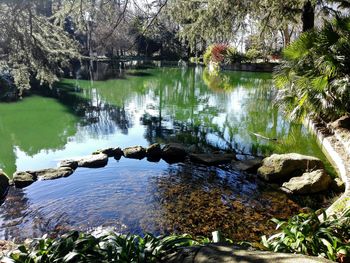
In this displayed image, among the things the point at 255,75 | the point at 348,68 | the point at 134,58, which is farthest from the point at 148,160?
the point at 134,58

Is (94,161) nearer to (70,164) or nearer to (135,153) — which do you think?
(70,164)

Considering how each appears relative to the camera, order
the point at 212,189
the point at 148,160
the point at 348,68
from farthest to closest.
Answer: the point at 148,160 < the point at 348,68 < the point at 212,189

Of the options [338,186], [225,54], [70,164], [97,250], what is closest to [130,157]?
[70,164]

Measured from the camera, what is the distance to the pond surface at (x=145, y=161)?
18.7 feet

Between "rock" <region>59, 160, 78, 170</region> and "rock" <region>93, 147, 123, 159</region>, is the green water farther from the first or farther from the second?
"rock" <region>93, 147, 123, 159</region>

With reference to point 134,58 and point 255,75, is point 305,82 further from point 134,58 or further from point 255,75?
point 134,58

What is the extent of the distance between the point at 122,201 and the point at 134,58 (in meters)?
46.1

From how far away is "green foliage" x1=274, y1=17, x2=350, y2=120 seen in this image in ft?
24.7

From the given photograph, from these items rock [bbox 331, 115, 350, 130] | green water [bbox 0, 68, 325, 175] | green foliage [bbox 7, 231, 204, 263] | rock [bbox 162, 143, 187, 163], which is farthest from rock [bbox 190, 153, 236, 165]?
green foliage [bbox 7, 231, 204, 263]

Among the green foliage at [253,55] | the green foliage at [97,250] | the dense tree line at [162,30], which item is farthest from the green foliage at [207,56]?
the green foliage at [97,250]

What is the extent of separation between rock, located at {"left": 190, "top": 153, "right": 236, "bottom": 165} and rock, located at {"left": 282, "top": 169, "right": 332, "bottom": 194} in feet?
6.34

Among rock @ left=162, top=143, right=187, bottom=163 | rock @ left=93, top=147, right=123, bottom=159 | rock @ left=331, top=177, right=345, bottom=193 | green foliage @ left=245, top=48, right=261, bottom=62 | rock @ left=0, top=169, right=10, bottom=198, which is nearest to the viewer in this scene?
rock @ left=331, top=177, right=345, bottom=193

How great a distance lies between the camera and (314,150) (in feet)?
29.8

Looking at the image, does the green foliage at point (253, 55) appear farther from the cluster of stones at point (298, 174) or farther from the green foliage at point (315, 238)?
the green foliage at point (315, 238)
